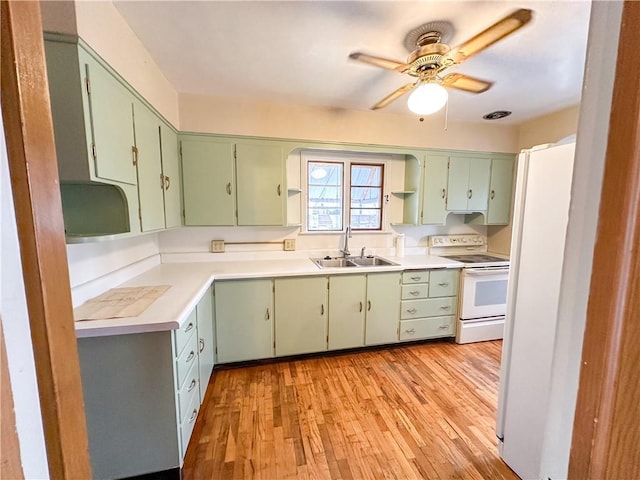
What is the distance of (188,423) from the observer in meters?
1.55

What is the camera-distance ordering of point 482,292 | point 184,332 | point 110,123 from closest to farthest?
point 110,123 < point 184,332 < point 482,292

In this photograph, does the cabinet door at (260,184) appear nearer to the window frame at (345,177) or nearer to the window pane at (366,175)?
the window frame at (345,177)

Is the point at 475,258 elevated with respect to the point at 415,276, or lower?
elevated

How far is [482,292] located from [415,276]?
78 centimetres

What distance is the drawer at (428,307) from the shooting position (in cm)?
275

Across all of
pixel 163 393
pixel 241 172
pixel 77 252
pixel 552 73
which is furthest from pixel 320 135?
pixel 163 393

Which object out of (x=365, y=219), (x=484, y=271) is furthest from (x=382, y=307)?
(x=484, y=271)

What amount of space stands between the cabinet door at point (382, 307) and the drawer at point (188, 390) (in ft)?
5.06

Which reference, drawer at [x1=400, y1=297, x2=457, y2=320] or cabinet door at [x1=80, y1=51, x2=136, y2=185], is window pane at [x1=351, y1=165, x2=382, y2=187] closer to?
drawer at [x1=400, y1=297, x2=457, y2=320]

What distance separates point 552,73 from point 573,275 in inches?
96.4

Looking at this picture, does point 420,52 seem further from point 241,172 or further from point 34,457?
point 34,457

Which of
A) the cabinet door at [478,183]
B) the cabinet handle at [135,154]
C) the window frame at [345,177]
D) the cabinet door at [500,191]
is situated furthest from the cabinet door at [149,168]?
the cabinet door at [500,191]

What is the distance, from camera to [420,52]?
148 centimetres

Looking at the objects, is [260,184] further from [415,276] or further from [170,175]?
[415,276]
